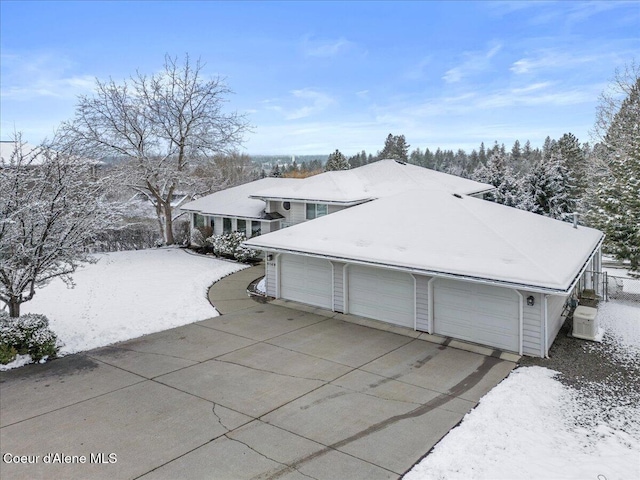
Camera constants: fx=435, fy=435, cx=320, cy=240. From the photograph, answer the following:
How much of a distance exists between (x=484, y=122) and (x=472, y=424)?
29889 mm

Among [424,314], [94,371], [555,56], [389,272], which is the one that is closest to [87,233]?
[94,371]

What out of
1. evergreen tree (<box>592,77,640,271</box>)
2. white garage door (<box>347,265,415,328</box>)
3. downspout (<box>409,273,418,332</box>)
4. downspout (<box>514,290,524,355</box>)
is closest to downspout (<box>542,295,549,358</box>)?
downspout (<box>514,290,524,355</box>)

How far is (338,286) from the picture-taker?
1393 cm

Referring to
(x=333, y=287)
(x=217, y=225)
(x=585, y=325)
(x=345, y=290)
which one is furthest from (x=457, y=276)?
(x=217, y=225)

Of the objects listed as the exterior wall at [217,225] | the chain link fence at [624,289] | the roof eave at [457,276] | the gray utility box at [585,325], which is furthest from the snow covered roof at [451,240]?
the exterior wall at [217,225]

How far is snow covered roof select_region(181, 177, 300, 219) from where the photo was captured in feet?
82.5

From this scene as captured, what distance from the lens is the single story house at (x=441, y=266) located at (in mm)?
10445

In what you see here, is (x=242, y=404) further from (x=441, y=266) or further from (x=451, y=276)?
(x=441, y=266)

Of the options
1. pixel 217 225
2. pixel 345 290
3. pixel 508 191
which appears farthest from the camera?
pixel 508 191

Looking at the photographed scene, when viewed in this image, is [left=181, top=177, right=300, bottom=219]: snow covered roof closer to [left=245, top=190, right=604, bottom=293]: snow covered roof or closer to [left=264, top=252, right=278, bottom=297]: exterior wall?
[left=264, top=252, right=278, bottom=297]: exterior wall

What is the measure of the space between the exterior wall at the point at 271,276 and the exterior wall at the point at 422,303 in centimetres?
557

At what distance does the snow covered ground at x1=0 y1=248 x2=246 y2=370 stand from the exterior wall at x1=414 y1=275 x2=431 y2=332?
6508mm

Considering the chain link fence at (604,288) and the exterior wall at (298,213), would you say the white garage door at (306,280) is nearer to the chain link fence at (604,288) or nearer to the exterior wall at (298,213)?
the exterior wall at (298,213)

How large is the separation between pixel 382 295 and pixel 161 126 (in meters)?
20.1
